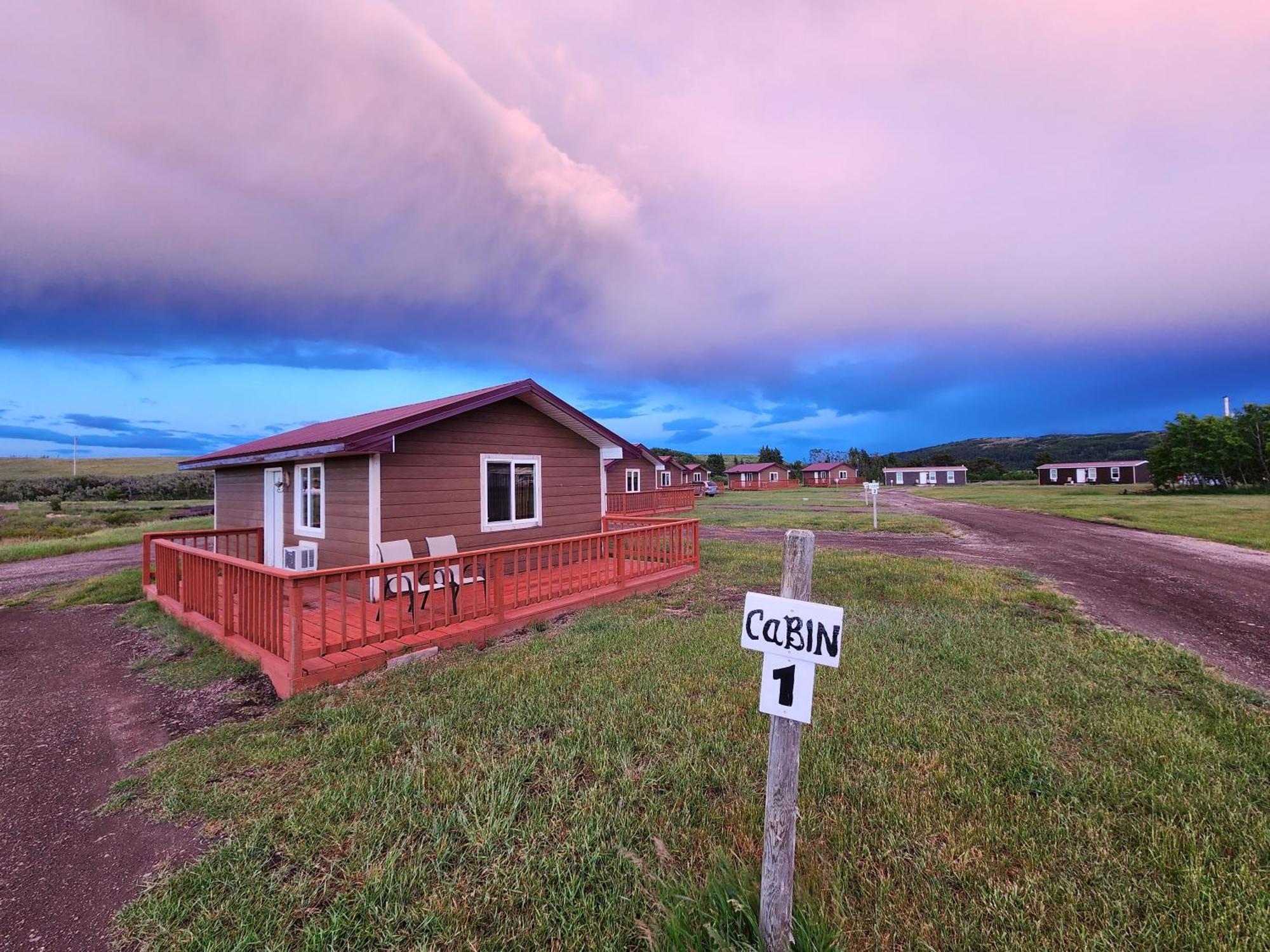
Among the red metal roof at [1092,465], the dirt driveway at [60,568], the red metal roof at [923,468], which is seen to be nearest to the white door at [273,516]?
the dirt driveway at [60,568]

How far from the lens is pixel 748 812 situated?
2820 millimetres

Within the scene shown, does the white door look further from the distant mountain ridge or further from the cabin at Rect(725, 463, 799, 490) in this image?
the distant mountain ridge

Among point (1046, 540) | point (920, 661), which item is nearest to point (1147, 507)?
point (1046, 540)

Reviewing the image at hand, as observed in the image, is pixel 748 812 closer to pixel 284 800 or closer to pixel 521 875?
pixel 521 875

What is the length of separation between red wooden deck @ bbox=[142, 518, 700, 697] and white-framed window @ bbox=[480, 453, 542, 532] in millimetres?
894

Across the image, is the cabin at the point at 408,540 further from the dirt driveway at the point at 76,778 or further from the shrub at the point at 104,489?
the shrub at the point at 104,489

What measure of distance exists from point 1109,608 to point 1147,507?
83.8ft

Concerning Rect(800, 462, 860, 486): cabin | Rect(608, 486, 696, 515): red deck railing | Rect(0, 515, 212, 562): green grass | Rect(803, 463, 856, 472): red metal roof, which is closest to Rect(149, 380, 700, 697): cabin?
Rect(0, 515, 212, 562): green grass

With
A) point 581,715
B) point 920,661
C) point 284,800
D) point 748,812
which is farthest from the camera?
point 920,661

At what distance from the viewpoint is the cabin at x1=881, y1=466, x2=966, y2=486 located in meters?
72.6

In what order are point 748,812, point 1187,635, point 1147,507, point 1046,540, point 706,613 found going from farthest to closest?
point 1147,507
point 1046,540
point 706,613
point 1187,635
point 748,812

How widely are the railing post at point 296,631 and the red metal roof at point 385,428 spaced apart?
2950 mm

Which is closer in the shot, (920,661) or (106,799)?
(106,799)

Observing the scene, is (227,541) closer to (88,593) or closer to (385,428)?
(88,593)
